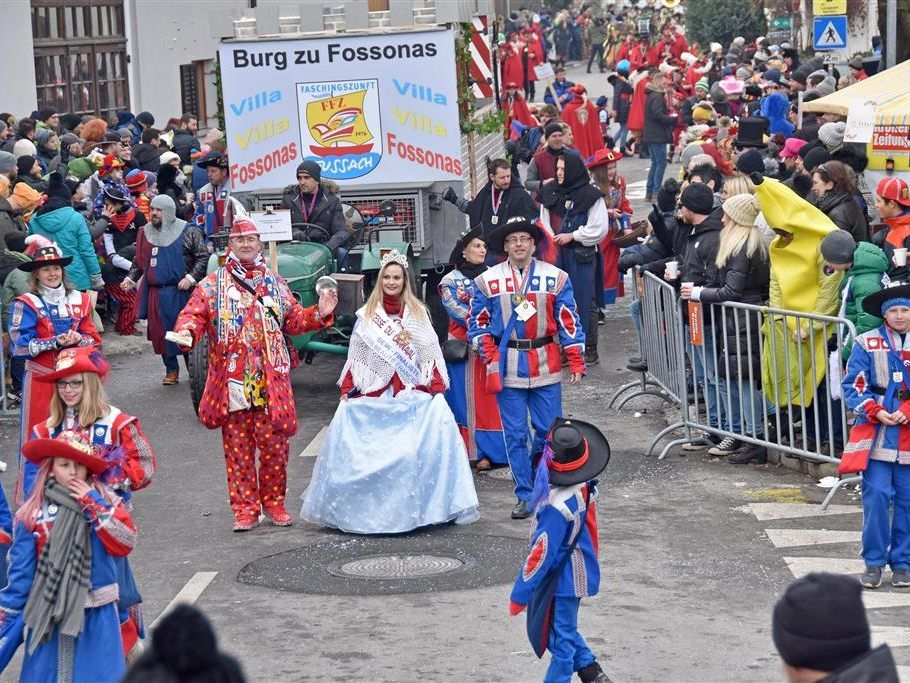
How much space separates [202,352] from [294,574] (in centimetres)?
405

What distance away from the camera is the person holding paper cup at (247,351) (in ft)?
32.8

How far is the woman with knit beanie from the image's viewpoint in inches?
443

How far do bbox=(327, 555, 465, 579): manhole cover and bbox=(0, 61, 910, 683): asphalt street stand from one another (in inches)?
0.8

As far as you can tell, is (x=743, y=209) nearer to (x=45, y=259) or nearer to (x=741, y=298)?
(x=741, y=298)

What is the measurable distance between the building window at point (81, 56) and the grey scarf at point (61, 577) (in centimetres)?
2368

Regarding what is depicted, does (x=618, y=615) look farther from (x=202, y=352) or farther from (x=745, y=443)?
(x=202, y=352)

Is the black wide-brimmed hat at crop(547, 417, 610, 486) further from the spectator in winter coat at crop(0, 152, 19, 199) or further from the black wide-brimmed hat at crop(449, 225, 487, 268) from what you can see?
the spectator in winter coat at crop(0, 152, 19, 199)

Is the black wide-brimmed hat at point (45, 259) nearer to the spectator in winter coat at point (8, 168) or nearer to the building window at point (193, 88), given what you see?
the spectator in winter coat at point (8, 168)

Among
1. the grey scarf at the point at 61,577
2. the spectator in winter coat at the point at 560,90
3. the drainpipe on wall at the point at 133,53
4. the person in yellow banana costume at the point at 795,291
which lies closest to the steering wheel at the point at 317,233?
the person in yellow banana costume at the point at 795,291

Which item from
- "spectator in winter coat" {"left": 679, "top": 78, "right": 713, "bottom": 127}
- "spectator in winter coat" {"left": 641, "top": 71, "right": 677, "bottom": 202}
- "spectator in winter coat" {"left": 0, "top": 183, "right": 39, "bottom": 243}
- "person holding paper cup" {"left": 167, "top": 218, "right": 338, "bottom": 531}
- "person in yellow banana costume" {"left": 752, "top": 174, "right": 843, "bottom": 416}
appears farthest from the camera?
"spectator in winter coat" {"left": 679, "top": 78, "right": 713, "bottom": 127}

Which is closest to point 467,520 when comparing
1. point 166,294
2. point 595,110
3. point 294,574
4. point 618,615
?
point 294,574

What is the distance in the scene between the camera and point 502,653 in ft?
25.9

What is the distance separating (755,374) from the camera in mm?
11320

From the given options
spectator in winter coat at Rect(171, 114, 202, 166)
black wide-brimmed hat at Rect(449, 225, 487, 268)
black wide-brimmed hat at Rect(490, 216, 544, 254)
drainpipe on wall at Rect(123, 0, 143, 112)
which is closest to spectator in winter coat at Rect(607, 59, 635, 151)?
drainpipe on wall at Rect(123, 0, 143, 112)
